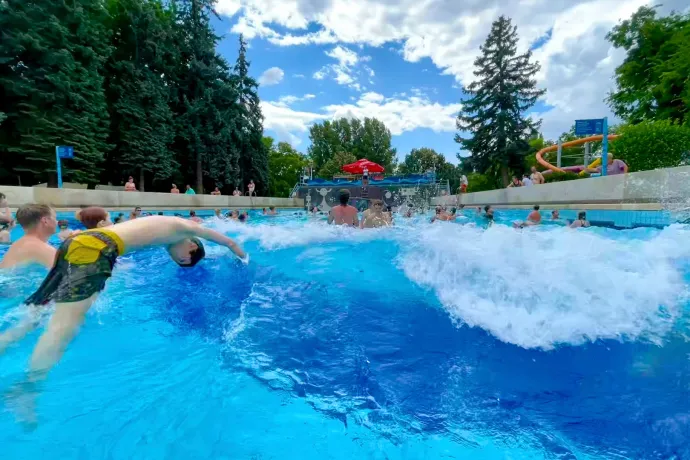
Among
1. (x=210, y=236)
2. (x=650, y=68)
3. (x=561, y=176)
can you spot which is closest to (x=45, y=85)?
(x=210, y=236)

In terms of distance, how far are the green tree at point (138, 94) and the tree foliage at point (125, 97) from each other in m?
0.06

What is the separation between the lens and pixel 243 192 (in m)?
29.5

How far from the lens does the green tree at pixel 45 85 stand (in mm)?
13805

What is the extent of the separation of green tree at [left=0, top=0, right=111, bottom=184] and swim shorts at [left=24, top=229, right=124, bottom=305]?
53.9 ft

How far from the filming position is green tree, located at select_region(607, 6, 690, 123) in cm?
1778

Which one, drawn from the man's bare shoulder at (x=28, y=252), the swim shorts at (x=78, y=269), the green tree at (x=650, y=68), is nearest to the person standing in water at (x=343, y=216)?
the man's bare shoulder at (x=28, y=252)

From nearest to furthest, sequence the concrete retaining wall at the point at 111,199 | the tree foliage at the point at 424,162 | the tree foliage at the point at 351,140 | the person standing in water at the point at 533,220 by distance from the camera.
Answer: the person standing in water at the point at 533,220, the concrete retaining wall at the point at 111,199, the tree foliage at the point at 351,140, the tree foliage at the point at 424,162

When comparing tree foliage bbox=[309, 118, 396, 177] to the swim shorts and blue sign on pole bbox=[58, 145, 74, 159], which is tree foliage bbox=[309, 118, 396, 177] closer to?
blue sign on pole bbox=[58, 145, 74, 159]

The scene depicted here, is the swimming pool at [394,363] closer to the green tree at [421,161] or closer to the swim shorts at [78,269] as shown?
the swim shorts at [78,269]

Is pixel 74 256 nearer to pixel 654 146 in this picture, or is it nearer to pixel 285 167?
pixel 654 146

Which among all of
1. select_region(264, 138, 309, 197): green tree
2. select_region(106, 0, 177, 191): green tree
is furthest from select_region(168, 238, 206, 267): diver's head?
select_region(264, 138, 309, 197): green tree

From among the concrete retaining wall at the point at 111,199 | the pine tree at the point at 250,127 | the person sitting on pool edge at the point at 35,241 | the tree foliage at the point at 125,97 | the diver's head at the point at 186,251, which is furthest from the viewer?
the pine tree at the point at 250,127

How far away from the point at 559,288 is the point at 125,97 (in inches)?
912

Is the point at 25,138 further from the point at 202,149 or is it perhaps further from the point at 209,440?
the point at 209,440
